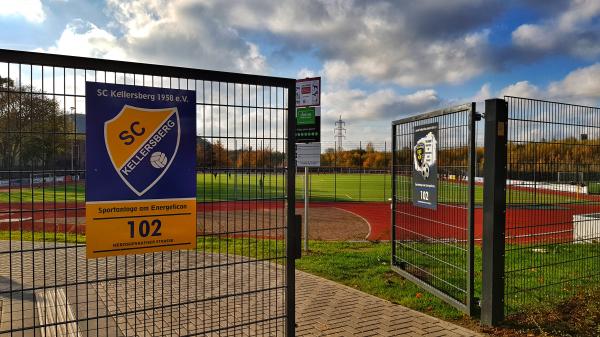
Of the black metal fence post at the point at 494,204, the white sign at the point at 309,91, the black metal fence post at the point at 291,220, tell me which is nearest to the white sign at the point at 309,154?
the white sign at the point at 309,91

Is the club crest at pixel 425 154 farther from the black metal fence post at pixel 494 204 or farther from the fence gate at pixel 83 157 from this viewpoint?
the fence gate at pixel 83 157

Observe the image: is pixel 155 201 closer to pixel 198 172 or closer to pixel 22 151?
pixel 198 172

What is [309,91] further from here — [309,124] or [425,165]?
[425,165]

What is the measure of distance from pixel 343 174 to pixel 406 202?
5400 centimetres

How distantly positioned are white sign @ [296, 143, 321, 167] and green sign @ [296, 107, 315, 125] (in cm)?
54

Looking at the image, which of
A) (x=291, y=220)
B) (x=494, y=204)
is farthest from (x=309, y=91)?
(x=291, y=220)

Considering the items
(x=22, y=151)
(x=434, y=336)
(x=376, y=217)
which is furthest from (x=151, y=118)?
(x=376, y=217)

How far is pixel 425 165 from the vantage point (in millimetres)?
6480

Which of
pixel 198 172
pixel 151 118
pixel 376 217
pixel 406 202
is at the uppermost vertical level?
pixel 151 118

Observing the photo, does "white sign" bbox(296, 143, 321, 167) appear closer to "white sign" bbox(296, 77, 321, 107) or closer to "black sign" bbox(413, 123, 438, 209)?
"white sign" bbox(296, 77, 321, 107)

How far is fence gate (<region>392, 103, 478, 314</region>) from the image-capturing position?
5684 mm

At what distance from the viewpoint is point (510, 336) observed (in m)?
5.04

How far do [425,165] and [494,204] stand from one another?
1.43 meters

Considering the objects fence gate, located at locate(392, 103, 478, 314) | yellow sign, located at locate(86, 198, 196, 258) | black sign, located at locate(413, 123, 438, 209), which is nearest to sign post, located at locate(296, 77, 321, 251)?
fence gate, located at locate(392, 103, 478, 314)
